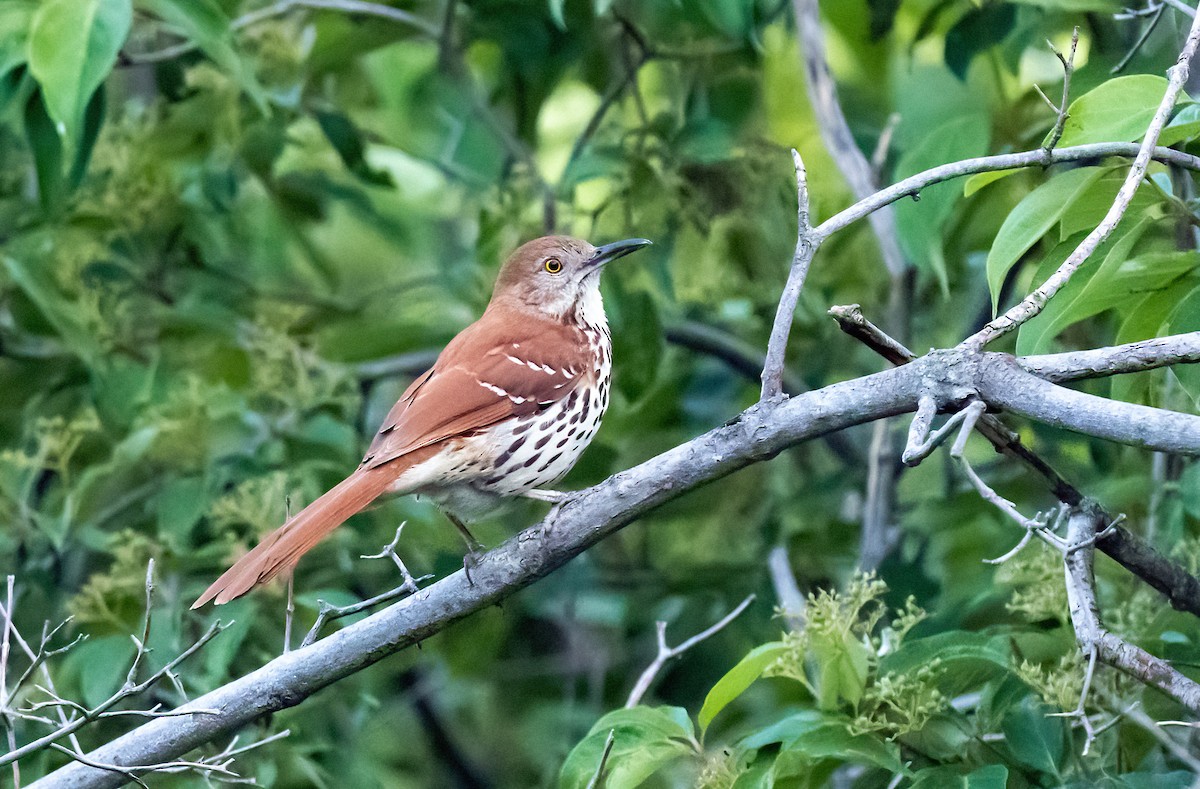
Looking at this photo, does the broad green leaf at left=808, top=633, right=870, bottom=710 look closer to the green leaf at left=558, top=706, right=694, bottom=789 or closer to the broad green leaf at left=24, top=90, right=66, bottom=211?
the green leaf at left=558, top=706, right=694, bottom=789

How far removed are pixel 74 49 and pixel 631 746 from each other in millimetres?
2053

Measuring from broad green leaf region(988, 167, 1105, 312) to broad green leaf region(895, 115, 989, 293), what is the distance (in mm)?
940

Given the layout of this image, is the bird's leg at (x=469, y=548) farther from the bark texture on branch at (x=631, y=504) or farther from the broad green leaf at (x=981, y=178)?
the broad green leaf at (x=981, y=178)

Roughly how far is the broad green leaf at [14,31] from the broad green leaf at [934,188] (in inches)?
88.6

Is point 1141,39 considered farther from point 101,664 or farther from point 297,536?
point 101,664

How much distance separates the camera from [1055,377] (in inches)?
82.5

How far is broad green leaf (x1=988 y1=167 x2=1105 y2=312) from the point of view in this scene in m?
2.41

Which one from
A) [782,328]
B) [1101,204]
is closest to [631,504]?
[782,328]

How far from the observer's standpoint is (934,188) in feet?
11.4

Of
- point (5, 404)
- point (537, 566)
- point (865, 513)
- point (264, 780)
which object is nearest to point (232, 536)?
point (264, 780)

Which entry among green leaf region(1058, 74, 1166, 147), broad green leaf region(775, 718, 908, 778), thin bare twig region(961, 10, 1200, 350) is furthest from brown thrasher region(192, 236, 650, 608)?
green leaf region(1058, 74, 1166, 147)

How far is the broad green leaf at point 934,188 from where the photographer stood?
3451mm

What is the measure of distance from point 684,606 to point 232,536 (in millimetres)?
1750

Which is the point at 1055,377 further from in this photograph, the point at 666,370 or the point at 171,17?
the point at 666,370
